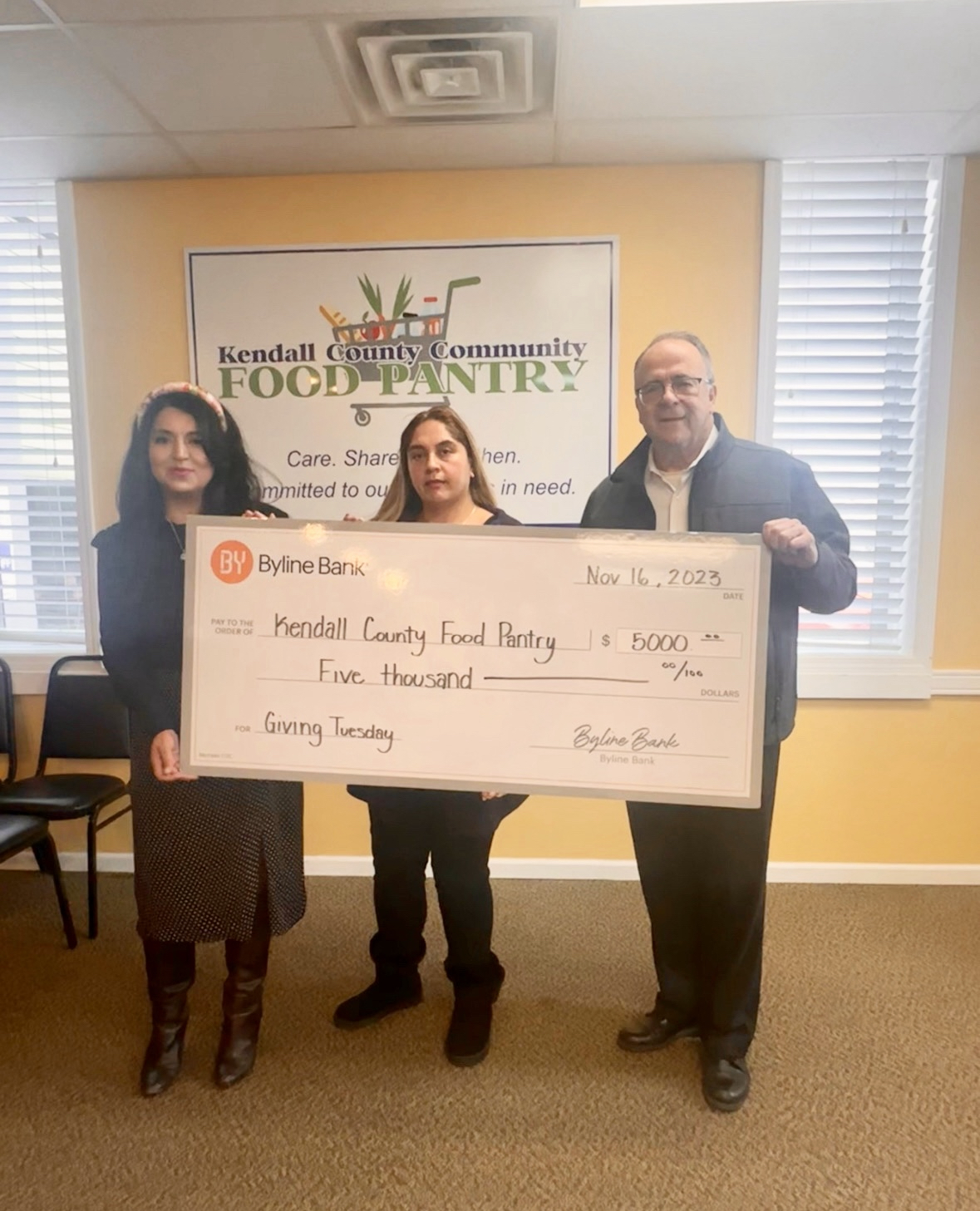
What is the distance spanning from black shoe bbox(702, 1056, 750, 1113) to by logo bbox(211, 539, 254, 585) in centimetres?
153

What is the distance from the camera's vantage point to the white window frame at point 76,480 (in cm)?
259

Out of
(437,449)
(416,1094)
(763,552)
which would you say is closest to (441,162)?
(437,449)

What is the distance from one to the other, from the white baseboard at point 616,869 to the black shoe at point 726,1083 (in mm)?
1008

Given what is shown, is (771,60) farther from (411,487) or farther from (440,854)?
(440,854)

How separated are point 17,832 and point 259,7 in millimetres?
2249

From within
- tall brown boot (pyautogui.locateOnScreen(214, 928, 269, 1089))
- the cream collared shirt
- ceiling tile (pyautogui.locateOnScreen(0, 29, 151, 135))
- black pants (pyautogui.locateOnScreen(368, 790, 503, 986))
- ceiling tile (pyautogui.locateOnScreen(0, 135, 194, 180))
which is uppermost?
ceiling tile (pyautogui.locateOnScreen(0, 29, 151, 135))

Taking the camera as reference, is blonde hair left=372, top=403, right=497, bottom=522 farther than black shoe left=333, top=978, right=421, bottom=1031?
No

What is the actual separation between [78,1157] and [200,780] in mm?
832

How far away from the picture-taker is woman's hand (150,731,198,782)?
5.37 ft

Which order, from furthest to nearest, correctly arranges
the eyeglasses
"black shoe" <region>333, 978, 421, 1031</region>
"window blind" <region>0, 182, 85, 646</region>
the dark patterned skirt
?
"window blind" <region>0, 182, 85, 646</region> < "black shoe" <region>333, 978, 421, 1031</region> < the dark patterned skirt < the eyeglasses

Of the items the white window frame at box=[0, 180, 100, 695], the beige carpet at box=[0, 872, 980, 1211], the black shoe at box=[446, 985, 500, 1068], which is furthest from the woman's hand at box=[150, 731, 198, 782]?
the white window frame at box=[0, 180, 100, 695]

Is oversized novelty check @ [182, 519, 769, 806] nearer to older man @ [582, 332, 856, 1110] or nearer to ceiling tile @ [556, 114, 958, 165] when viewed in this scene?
older man @ [582, 332, 856, 1110]

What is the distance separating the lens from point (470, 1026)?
1.94 meters

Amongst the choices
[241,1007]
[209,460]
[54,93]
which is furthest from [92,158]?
[241,1007]
